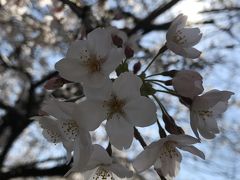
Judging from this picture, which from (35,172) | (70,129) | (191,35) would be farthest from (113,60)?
(35,172)

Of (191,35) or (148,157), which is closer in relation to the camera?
(148,157)

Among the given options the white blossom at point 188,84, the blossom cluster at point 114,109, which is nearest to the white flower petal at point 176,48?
the blossom cluster at point 114,109

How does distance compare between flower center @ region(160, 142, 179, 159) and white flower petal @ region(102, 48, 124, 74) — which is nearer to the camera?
white flower petal @ region(102, 48, 124, 74)

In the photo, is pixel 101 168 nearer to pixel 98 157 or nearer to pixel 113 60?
pixel 98 157

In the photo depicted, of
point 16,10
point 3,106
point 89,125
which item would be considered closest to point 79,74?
point 89,125

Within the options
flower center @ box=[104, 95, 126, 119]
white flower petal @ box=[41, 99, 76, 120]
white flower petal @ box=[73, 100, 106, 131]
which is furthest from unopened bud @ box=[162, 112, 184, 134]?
white flower petal @ box=[41, 99, 76, 120]

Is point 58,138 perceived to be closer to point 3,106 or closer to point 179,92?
point 179,92

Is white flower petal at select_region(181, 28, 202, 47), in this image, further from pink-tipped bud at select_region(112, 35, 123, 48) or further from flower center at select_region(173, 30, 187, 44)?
pink-tipped bud at select_region(112, 35, 123, 48)
